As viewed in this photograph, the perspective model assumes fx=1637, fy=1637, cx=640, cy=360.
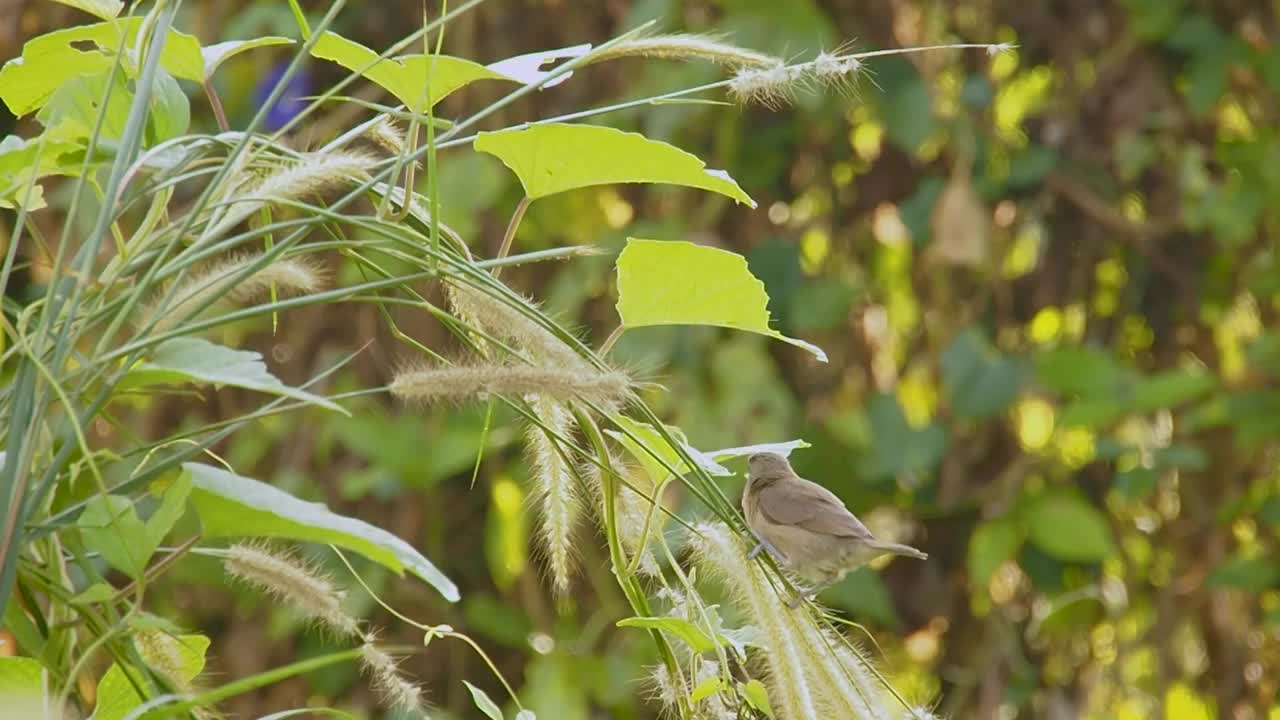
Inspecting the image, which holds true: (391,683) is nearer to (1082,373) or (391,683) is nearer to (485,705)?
(485,705)

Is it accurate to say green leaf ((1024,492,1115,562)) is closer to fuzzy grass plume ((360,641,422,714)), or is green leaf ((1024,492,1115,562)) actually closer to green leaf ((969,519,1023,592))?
green leaf ((969,519,1023,592))

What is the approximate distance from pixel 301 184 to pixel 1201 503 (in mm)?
1879

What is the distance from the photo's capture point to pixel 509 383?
486mm

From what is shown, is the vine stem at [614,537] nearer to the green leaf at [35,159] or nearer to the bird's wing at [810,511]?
the green leaf at [35,159]

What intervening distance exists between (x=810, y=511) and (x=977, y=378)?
1.02m

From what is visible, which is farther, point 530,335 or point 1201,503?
point 1201,503

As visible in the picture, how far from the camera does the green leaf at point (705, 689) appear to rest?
1.82ft

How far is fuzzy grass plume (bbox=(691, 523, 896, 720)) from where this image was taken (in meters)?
0.53

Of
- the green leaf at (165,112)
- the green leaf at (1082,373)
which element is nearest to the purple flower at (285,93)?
the green leaf at (1082,373)

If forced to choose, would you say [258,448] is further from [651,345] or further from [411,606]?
[651,345]

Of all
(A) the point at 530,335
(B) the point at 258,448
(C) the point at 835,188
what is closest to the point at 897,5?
(C) the point at 835,188

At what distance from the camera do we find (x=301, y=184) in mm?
518

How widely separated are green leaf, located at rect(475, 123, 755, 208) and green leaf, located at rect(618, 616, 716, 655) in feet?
0.49

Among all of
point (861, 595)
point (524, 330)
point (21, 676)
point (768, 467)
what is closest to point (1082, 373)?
point (861, 595)
